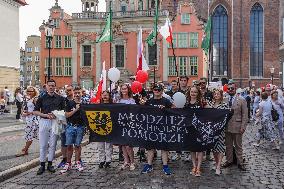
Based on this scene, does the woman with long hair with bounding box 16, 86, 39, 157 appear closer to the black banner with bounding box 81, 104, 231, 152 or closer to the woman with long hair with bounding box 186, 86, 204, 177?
the black banner with bounding box 81, 104, 231, 152

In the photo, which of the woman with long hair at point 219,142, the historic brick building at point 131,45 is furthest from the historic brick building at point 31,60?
the woman with long hair at point 219,142

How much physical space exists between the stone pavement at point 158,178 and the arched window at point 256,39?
47.8 metres

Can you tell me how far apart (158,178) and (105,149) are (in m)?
1.75

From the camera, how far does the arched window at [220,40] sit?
5728cm

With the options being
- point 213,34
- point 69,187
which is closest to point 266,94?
point 69,187

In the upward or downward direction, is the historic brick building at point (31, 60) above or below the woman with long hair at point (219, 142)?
above

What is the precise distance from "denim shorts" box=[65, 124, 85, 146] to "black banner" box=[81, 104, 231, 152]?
0.32 metres

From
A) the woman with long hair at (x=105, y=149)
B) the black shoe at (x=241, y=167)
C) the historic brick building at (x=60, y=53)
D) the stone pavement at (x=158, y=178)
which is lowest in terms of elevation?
the stone pavement at (x=158, y=178)

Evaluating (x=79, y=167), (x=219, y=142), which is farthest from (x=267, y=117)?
(x=79, y=167)

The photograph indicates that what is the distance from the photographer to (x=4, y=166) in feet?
30.7

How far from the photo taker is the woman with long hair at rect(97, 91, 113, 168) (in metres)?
9.43

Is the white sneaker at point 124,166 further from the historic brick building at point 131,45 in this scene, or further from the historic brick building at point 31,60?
the historic brick building at point 31,60

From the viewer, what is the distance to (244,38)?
2210 inches

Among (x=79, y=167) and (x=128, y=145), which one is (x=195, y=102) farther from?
(x=79, y=167)
